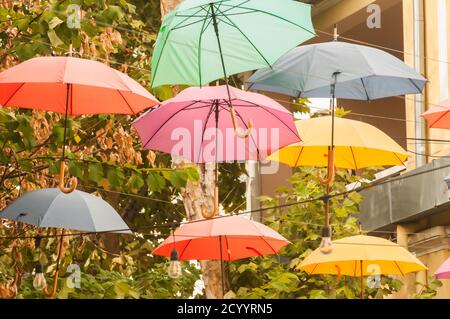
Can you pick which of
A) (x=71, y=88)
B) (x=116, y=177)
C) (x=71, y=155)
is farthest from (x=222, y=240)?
(x=71, y=88)

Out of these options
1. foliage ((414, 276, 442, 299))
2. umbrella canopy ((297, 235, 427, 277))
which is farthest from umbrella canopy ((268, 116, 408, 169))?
foliage ((414, 276, 442, 299))

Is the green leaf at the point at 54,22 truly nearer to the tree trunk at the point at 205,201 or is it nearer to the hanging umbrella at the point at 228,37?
the hanging umbrella at the point at 228,37

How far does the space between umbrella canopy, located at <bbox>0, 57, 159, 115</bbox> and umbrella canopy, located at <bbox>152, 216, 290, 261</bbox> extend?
1.78 m

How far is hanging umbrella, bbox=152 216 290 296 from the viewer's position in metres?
13.2

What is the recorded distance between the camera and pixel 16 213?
1210 centimetres

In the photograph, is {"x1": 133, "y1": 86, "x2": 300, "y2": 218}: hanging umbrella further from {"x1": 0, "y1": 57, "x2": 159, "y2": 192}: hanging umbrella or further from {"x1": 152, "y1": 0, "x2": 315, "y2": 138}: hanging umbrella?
{"x1": 0, "y1": 57, "x2": 159, "y2": 192}: hanging umbrella

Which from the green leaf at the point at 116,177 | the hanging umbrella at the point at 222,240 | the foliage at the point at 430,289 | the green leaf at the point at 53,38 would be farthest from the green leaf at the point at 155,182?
the foliage at the point at 430,289

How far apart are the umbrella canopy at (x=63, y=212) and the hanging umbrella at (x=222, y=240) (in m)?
0.78

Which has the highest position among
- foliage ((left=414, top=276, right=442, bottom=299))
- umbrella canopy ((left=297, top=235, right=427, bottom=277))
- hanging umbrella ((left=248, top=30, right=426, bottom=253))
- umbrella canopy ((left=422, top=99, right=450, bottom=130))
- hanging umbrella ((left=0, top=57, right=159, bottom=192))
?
hanging umbrella ((left=248, top=30, right=426, bottom=253))

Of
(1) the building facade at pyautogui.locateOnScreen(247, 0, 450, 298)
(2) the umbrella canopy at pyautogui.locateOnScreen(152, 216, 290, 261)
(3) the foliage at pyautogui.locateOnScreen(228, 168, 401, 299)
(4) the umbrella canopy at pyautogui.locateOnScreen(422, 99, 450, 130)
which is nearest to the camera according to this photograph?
(4) the umbrella canopy at pyautogui.locateOnScreen(422, 99, 450, 130)

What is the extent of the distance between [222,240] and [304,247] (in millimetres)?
2630

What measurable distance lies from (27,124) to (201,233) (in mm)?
2005

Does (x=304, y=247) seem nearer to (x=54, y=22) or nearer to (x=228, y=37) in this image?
(x=228, y=37)

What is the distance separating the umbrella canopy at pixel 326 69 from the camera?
40.3ft
